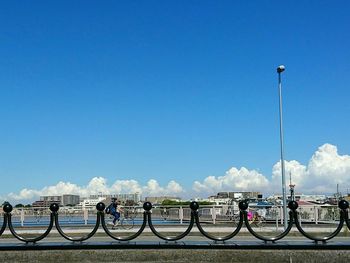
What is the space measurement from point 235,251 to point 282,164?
1852cm

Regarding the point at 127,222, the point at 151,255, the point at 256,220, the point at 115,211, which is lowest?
the point at 256,220

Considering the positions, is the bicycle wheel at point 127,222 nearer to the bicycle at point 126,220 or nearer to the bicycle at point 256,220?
the bicycle at point 126,220

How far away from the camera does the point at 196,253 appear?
10172mm

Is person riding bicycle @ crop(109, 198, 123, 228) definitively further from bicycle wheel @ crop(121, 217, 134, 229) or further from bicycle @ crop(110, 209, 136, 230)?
bicycle wheel @ crop(121, 217, 134, 229)

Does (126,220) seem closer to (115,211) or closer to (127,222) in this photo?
(127,222)

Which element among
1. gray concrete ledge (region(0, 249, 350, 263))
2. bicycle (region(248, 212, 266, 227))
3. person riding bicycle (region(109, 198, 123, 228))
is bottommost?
bicycle (region(248, 212, 266, 227))

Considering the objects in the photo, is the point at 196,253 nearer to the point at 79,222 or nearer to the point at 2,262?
the point at 2,262

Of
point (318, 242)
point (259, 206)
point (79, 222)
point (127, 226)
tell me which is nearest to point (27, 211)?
point (79, 222)

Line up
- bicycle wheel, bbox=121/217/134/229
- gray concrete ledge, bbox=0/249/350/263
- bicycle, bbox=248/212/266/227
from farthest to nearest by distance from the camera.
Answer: bicycle, bbox=248/212/266/227
bicycle wheel, bbox=121/217/134/229
gray concrete ledge, bbox=0/249/350/263

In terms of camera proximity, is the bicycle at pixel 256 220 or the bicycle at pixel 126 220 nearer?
the bicycle at pixel 126 220

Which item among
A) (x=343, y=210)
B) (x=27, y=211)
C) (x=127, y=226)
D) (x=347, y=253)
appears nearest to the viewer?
(x=347, y=253)

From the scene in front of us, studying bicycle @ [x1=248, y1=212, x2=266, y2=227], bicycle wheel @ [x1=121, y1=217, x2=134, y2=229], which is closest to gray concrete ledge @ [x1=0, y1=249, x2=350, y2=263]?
bicycle wheel @ [x1=121, y1=217, x2=134, y2=229]

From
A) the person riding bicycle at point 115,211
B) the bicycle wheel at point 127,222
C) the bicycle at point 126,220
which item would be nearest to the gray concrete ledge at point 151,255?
the bicycle at point 126,220

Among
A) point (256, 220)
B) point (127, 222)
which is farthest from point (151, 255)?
point (256, 220)
